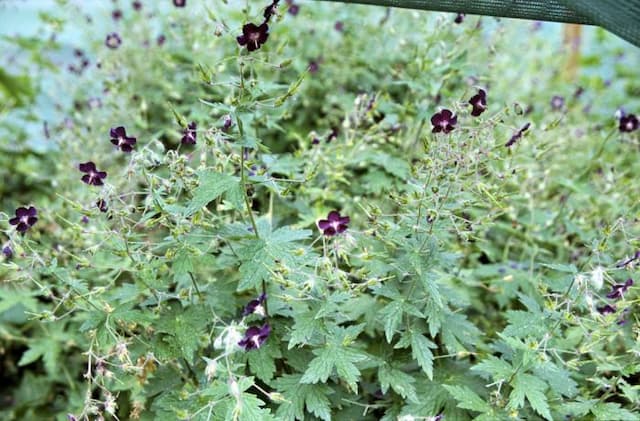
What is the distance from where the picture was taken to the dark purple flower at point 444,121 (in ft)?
6.15

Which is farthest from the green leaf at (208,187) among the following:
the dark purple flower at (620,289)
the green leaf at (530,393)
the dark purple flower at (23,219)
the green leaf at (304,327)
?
the dark purple flower at (620,289)

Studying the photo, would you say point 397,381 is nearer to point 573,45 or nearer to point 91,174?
point 91,174

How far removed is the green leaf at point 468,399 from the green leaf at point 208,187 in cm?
83

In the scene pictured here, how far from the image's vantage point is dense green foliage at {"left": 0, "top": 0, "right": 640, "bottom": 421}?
1.91 meters

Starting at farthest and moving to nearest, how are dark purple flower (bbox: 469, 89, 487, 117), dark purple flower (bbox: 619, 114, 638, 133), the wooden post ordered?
the wooden post, dark purple flower (bbox: 619, 114, 638, 133), dark purple flower (bbox: 469, 89, 487, 117)

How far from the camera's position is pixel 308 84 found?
3.77 metres

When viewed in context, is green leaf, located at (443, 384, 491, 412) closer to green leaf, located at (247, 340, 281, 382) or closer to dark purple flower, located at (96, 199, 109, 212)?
green leaf, located at (247, 340, 281, 382)

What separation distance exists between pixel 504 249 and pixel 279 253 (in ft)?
5.05

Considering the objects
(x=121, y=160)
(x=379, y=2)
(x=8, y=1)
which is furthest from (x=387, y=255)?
(x=8, y=1)

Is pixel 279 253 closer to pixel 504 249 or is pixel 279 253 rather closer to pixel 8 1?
pixel 504 249

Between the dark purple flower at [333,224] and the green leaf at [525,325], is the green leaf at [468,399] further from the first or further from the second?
the dark purple flower at [333,224]

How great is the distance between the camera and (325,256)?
1822mm

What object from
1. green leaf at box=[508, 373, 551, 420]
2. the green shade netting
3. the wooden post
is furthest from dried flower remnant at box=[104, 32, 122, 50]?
the wooden post

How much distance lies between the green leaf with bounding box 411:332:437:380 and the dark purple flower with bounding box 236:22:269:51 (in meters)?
0.94
